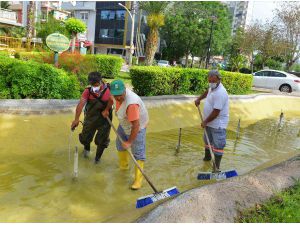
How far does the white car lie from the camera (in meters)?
20.3

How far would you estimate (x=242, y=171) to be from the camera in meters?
6.45

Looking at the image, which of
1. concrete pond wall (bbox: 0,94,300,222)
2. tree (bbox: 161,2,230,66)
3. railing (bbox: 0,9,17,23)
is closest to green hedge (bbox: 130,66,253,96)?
concrete pond wall (bbox: 0,94,300,222)

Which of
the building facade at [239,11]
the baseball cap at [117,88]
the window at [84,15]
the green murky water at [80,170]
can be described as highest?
the building facade at [239,11]

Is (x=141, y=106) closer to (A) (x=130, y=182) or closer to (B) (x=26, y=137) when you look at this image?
(A) (x=130, y=182)

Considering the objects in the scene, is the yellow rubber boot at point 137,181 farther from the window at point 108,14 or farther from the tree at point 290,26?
the window at point 108,14

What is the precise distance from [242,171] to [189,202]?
10.1 ft

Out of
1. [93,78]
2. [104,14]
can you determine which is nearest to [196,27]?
[104,14]

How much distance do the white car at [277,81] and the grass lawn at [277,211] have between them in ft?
57.7

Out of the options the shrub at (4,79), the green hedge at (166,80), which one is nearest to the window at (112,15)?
the green hedge at (166,80)

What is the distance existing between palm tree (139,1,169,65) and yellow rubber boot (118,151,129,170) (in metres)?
12.9

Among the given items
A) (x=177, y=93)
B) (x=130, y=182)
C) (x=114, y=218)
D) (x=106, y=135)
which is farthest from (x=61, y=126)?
(x=177, y=93)

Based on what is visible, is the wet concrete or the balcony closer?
the wet concrete

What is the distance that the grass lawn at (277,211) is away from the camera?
365 cm

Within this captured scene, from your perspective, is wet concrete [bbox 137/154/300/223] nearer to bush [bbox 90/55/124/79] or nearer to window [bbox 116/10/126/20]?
bush [bbox 90/55/124/79]
